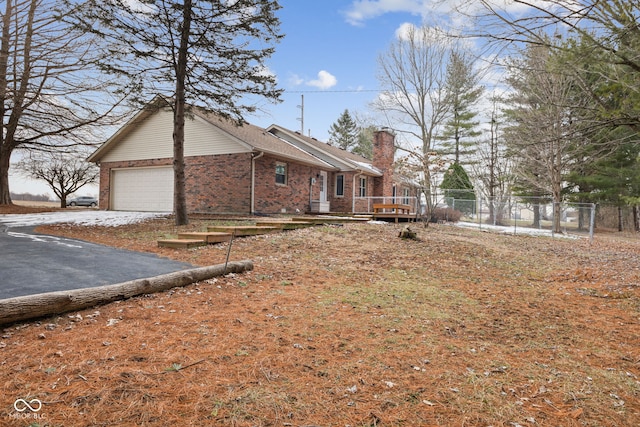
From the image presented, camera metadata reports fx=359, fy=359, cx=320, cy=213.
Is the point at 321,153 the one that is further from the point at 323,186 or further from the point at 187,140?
the point at 187,140

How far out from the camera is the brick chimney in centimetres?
2050

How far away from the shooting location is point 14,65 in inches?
403

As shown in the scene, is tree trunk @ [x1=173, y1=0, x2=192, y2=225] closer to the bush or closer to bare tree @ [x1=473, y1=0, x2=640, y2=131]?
bare tree @ [x1=473, y1=0, x2=640, y2=131]

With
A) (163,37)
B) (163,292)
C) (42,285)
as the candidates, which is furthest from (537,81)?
(42,285)

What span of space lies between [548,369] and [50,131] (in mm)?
18418

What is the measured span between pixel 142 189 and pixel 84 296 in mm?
14819

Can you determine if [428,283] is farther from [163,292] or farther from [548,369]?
[163,292]

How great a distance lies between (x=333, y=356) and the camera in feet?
9.58

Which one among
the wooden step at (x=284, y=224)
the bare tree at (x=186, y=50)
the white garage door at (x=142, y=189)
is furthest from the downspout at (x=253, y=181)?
the white garage door at (x=142, y=189)

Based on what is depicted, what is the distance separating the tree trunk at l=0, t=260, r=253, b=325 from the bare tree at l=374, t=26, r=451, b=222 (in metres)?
17.0

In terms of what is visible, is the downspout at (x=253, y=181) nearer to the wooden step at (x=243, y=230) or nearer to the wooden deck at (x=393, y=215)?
the wooden step at (x=243, y=230)

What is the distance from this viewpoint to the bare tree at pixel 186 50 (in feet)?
33.8

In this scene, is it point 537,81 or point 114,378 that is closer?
point 114,378

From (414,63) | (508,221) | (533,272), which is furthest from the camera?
(414,63)
